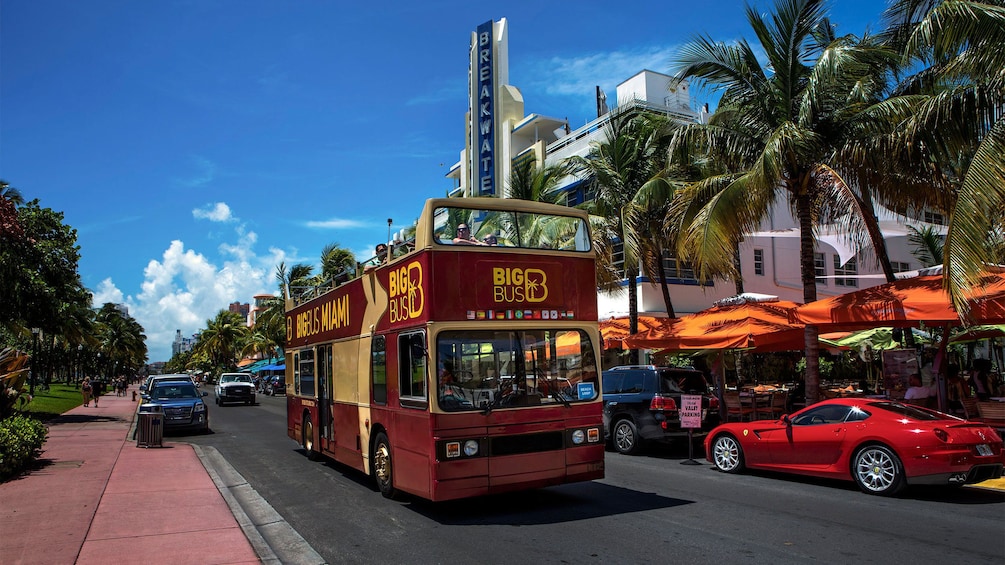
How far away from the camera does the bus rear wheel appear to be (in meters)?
13.9

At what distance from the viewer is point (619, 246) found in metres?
26.8

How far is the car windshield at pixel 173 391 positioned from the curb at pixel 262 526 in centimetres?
1036

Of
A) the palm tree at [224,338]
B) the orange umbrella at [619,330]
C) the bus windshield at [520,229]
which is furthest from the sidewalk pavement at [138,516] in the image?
the palm tree at [224,338]

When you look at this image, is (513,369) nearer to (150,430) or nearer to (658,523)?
(658,523)

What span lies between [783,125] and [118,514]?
12.8m

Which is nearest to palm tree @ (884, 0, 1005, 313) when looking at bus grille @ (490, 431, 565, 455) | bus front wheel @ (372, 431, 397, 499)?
bus grille @ (490, 431, 565, 455)

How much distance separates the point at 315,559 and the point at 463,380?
253 centimetres

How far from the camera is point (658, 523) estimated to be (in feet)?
25.6

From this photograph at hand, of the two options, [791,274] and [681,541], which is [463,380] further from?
[791,274]

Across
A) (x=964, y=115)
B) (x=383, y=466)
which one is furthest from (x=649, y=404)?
(x=964, y=115)

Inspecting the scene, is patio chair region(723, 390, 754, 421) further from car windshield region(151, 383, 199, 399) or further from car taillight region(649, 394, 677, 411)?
car windshield region(151, 383, 199, 399)

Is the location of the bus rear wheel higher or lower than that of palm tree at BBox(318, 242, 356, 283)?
lower

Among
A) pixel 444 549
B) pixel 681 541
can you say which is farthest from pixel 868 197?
pixel 444 549

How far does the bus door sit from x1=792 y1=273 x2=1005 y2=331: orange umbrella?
8.88 metres
